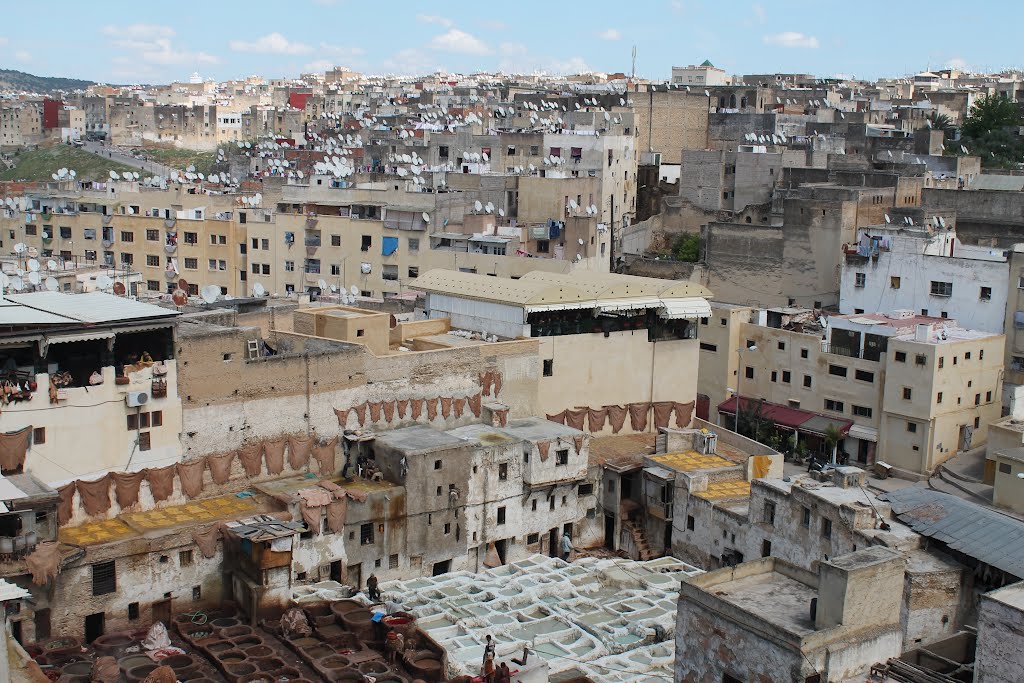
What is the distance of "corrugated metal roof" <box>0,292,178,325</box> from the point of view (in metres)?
31.5

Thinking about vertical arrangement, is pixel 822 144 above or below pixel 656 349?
above

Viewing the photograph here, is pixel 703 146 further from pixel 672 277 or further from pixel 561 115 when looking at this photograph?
pixel 672 277

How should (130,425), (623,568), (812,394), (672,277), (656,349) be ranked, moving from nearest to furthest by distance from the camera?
1. (130,425)
2. (623,568)
3. (656,349)
4. (812,394)
5. (672,277)

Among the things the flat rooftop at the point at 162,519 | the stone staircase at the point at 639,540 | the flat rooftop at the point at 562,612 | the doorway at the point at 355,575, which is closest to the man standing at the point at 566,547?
the flat rooftop at the point at 562,612

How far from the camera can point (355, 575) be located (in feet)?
109

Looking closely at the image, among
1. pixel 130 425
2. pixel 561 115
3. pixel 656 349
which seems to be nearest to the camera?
pixel 130 425

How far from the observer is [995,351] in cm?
4369

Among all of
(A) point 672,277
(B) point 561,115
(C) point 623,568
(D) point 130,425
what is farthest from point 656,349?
(B) point 561,115

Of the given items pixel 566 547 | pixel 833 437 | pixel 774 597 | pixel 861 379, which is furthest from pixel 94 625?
pixel 861 379

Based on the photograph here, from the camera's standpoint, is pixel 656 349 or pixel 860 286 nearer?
pixel 656 349

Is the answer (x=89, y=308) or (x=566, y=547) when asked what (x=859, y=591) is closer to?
(x=566, y=547)

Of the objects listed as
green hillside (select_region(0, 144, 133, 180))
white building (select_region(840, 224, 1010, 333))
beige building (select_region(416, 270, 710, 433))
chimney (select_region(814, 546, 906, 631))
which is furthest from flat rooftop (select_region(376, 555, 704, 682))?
green hillside (select_region(0, 144, 133, 180))

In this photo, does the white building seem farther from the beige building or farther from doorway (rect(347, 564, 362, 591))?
doorway (rect(347, 564, 362, 591))

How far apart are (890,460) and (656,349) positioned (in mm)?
8539
